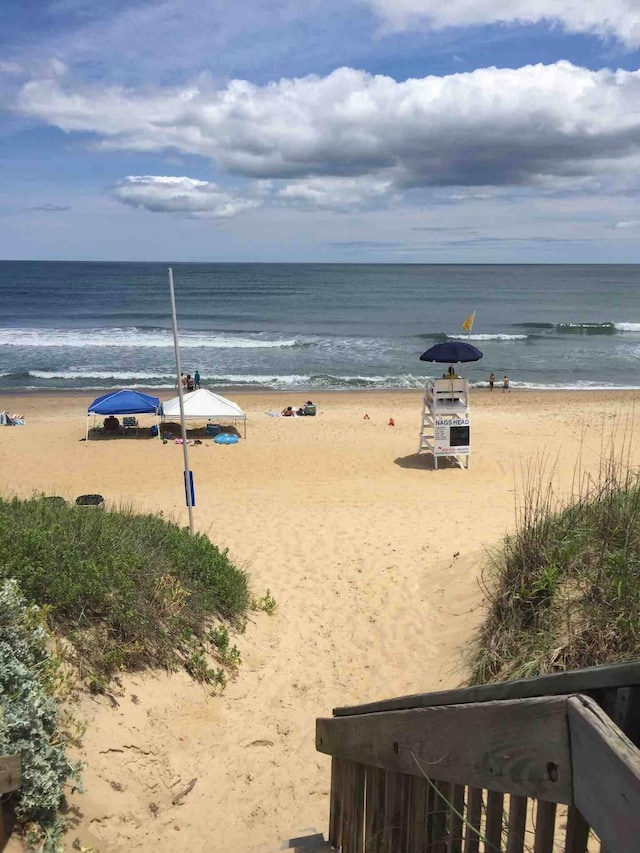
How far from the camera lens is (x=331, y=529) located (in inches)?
400

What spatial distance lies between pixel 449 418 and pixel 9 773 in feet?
43.5

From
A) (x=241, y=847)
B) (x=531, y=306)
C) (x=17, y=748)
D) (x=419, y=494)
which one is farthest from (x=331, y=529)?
(x=531, y=306)

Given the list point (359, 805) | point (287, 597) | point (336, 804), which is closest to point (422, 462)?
point (287, 597)

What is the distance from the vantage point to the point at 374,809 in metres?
2.52

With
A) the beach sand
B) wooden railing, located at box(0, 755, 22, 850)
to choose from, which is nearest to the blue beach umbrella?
the beach sand

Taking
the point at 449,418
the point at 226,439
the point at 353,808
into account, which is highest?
the point at 353,808

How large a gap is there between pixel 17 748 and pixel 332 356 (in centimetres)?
3515

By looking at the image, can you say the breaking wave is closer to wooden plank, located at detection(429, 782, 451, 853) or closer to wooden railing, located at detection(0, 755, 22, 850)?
wooden railing, located at detection(0, 755, 22, 850)

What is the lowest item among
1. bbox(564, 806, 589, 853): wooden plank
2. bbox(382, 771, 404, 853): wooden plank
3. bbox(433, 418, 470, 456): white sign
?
bbox(433, 418, 470, 456): white sign

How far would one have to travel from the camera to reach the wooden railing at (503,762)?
1.21 metres

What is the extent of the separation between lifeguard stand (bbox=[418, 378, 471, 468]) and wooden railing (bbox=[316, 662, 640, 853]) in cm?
1280

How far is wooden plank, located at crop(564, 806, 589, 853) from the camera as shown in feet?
4.53

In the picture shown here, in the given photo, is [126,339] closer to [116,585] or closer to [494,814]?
[116,585]

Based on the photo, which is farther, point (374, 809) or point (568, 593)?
point (568, 593)
